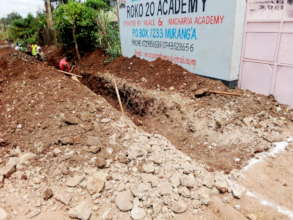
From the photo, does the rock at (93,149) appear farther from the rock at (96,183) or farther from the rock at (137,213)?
the rock at (137,213)

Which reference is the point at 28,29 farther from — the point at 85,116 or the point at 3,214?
the point at 3,214

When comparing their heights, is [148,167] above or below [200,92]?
below

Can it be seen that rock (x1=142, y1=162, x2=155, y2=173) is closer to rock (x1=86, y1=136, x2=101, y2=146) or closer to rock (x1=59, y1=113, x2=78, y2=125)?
rock (x1=86, y1=136, x2=101, y2=146)

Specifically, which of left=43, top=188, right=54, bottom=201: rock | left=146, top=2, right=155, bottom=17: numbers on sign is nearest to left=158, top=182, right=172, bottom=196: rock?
left=43, top=188, right=54, bottom=201: rock

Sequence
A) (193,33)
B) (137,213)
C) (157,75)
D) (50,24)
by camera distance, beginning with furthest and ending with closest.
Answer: (50,24) < (157,75) < (193,33) < (137,213)

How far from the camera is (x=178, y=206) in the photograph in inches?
99.3

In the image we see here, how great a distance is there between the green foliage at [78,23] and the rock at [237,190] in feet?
27.4

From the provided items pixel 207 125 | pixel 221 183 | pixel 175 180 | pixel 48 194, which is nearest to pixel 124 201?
pixel 175 180

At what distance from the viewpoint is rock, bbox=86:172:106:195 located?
2.71 meters

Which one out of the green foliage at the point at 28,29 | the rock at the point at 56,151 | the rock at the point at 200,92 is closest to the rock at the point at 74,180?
the rock at the point at 56,151

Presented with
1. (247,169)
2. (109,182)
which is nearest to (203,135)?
(247,169)

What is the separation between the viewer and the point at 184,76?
228 inches

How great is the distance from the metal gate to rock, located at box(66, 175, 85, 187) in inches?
165

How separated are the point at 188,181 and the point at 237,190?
62 cm
